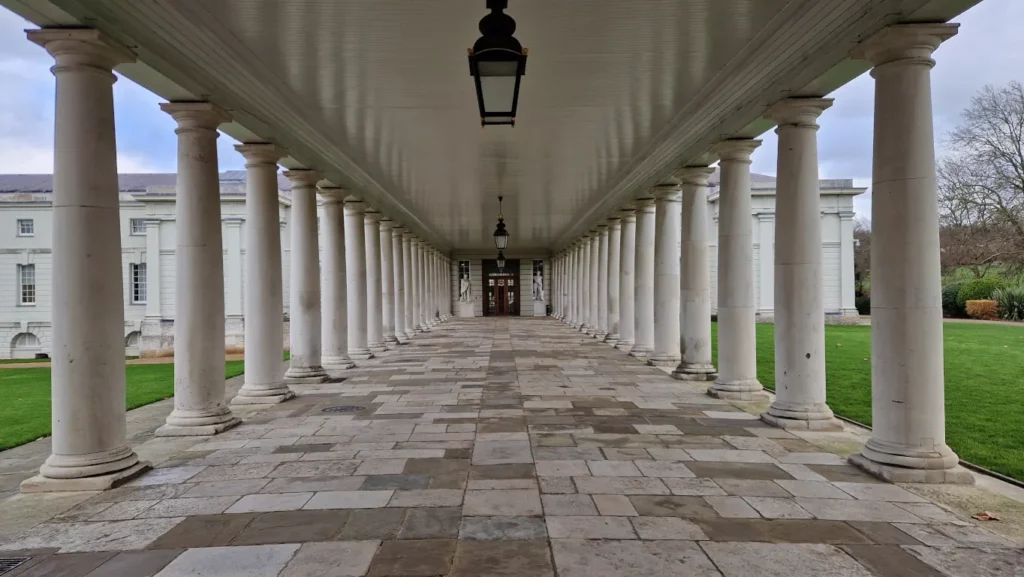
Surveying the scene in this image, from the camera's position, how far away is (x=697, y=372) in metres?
15.0

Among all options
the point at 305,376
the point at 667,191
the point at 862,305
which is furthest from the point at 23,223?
the point at 862,305

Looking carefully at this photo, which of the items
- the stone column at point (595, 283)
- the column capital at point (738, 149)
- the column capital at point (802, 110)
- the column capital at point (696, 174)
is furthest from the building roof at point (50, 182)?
the column capital at point (802, 110)

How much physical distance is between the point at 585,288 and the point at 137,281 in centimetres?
3738

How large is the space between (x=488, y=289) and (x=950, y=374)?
4230 centimetres

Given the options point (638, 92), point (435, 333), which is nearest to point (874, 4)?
point (638, 92)

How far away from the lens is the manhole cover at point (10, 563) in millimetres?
4793

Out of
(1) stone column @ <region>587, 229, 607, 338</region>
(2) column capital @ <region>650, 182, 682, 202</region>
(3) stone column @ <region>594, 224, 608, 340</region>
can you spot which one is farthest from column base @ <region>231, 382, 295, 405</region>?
(1) stone column @ <region>587, 229, 607, 338</region>

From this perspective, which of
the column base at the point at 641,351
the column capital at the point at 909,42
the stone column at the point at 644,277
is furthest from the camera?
the stone column at the point at 644,277

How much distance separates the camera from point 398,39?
864 centimetres

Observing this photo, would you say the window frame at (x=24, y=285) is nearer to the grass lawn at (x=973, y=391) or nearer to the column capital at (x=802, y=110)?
the grass lawn at (x=973, y=391)

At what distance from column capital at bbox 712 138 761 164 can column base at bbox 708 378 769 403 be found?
4.29 metres

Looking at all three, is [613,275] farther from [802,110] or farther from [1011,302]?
[1011,302]

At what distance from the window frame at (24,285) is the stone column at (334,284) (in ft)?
158

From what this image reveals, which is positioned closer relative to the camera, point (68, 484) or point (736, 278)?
point (68, 484)
